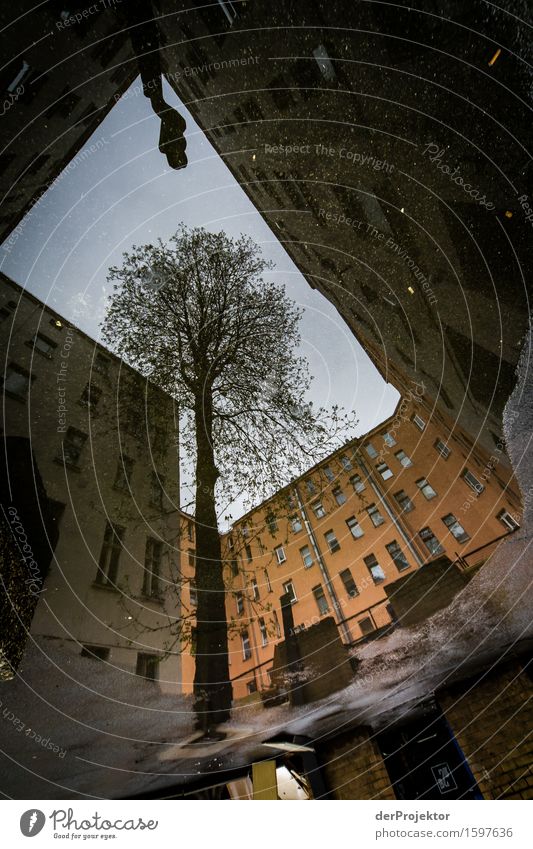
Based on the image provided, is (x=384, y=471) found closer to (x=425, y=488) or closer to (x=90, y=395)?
(x=425, y=488)

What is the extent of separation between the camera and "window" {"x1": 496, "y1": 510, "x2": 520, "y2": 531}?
3.24 metres

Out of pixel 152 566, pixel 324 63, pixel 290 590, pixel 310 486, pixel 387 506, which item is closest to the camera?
pixel 324 63

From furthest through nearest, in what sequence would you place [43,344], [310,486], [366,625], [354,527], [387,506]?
[310,486] < [387,506] < [354,527] < [43,344] < [366,625]

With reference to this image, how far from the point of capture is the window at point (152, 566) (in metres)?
4.16

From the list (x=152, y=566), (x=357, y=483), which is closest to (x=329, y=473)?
(x=357, y=483)

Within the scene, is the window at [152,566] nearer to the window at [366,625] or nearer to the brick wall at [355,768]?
the window at [366,625]

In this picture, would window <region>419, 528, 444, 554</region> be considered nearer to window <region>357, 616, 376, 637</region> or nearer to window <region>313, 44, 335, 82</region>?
window <region>357, 616, 376, 637</region>

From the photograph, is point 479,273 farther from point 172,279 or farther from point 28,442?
point 28,442

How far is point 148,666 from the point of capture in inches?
143

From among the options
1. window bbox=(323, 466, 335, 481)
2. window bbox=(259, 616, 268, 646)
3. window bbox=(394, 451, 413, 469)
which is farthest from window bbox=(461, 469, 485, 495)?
window bbox=(259, 616, 268, 646)

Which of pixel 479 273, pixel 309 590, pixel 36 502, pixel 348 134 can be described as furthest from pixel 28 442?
pixel 479 273

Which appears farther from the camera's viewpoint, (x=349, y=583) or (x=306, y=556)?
(x=306, y=556)

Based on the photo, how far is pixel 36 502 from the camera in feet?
12.4

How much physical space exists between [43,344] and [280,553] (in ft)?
12.9
